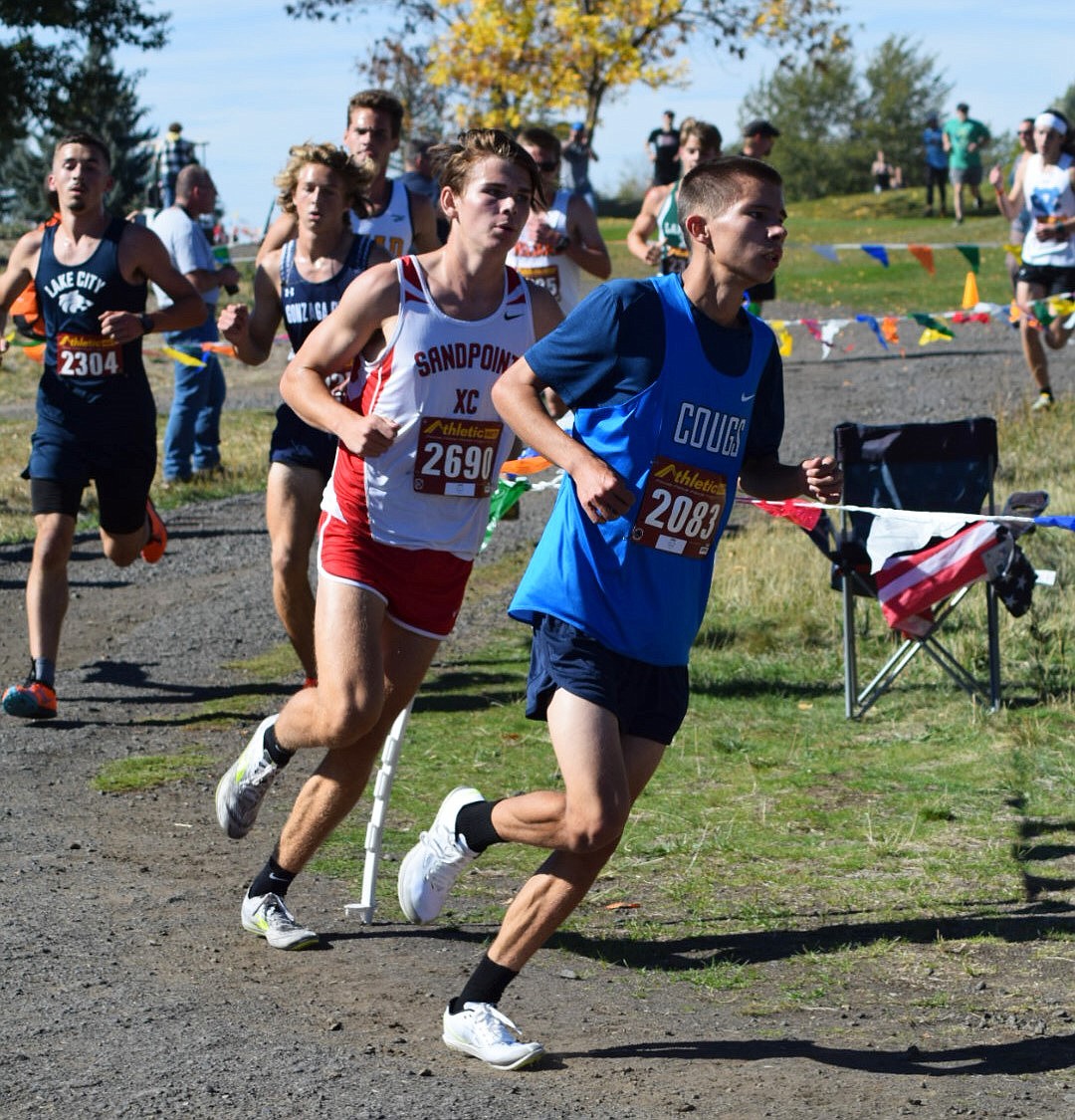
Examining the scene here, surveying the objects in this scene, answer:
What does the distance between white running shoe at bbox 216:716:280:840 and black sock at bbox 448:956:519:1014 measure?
118 centimetres

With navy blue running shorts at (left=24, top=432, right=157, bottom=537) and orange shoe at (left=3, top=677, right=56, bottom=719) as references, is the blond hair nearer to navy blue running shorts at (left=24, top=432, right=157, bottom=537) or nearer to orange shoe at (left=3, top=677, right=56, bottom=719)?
navy blue running shorts at (left=24, top=432, right=157, bottom=537)

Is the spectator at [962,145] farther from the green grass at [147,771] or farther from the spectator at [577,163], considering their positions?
the green grass at [147,771]

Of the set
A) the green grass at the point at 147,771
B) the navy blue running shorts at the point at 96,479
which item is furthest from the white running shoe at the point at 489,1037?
the navy blue running shorts at the point at 96,479

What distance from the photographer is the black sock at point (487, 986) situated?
418 cm

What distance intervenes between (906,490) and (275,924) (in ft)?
12.2

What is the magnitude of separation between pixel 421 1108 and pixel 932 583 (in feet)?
13.0

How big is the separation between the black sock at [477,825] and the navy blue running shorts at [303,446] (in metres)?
2.40

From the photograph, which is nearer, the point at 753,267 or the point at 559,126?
the point at 753,267

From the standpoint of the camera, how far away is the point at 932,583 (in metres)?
7.16

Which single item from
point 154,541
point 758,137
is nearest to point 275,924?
point 154,541

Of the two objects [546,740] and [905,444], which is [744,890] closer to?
[546,740]

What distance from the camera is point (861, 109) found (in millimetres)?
65625

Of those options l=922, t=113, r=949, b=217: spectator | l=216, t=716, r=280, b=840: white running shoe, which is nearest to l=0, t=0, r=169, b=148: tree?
l=922, t=113, r=949, b=217: spectator

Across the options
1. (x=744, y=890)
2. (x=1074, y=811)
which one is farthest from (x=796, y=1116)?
(x=1074, y=811)
